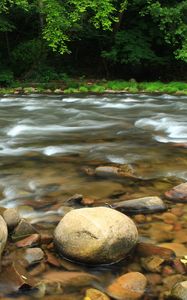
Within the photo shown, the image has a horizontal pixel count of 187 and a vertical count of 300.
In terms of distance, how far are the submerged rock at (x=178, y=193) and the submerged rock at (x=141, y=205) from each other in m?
0.33

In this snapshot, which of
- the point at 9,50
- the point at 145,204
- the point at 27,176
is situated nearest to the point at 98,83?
the point at 9,50

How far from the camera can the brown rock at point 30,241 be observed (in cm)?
390

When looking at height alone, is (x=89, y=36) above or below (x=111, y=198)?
above

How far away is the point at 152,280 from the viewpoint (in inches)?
137

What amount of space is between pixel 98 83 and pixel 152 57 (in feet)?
11.6

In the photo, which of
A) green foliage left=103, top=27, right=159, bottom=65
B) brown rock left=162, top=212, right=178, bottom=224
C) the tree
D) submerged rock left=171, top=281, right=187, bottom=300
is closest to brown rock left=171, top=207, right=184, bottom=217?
brown rock left=162, top=212, right=178, bottom=224

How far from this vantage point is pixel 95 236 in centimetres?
367

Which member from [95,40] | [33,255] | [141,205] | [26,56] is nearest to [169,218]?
[141,205]

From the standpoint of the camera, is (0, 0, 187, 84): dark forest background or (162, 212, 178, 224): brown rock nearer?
(162, 212, 178, 224): brown rock

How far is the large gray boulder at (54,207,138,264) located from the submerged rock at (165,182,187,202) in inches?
52.7

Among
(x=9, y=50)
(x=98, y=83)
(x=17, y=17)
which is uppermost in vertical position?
(x=17, y=17)

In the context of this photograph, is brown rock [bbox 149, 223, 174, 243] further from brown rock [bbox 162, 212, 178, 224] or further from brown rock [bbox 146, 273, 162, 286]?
brown rock [bbox 146, 273, 162, 286]

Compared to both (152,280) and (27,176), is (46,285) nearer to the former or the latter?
(152,280)

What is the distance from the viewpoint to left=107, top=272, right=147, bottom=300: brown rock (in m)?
3.25
